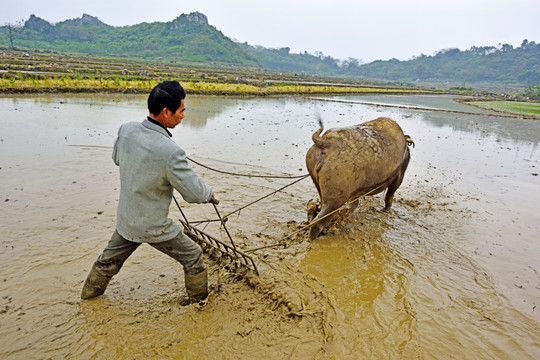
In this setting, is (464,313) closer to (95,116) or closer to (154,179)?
(154,179)

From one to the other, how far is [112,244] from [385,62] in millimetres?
173980

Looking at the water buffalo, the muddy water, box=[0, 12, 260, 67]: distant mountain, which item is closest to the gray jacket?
the muddy water

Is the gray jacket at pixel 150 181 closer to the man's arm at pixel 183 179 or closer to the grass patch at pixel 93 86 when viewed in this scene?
the man's arm at pixel 183 179

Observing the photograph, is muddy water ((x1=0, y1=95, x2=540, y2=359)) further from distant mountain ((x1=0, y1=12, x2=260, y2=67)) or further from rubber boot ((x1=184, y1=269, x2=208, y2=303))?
distant mountain ((x1=0, y1=12, x2=260, y2=67))

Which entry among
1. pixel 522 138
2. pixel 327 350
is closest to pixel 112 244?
pixel 327 350

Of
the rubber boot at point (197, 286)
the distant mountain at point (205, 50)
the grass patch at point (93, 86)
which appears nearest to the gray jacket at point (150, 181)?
the rubber boot at point (197, 286)

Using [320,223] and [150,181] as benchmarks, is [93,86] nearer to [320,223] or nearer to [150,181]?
[320,223]

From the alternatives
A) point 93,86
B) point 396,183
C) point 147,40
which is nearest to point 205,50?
point 147,40

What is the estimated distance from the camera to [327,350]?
2.47m

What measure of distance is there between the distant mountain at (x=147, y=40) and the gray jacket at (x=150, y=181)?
9564cm

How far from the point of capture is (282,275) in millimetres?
3354

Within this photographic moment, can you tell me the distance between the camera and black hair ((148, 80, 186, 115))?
2.14 meters

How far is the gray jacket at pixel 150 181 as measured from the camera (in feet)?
6.98

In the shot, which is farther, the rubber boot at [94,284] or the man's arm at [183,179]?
the rubber boot at [94,284]
